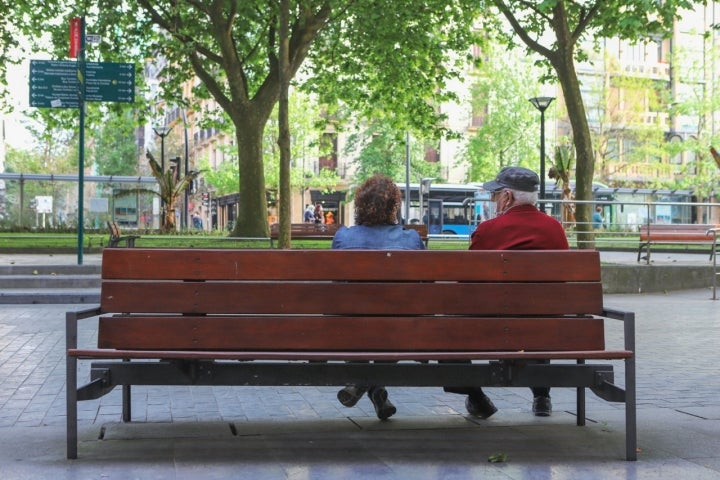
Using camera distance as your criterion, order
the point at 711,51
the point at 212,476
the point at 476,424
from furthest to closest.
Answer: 1. the point at 711,51
2. the point at 476,424
3. the point at 212,476

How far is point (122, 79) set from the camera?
66.1 feet

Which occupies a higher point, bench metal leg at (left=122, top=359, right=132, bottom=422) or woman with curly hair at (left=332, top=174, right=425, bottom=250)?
woman with curly hair at (left=332, top=174, right=425, bottom=250)

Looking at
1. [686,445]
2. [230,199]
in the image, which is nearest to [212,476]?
[686,445]

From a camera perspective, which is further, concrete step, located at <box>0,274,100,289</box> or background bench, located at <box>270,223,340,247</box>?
background bench, located at <box>270,223,340,247</box>

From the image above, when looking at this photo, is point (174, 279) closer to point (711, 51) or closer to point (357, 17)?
point (357, 17)

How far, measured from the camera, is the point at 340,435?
203 inches

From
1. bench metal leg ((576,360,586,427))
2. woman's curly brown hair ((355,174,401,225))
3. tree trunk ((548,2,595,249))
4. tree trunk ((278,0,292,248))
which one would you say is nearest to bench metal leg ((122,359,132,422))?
woman's curly brown hair ((355,174,401,225))

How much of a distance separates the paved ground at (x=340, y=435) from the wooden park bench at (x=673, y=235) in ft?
37.5

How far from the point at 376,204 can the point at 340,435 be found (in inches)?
52.6

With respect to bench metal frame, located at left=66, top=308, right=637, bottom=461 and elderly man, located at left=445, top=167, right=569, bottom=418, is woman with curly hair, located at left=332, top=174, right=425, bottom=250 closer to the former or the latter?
elderly man, located at left=445, top=167, right=569, bottom=418

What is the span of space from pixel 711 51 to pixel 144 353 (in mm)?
51522

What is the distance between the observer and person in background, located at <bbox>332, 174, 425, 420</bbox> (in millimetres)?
5371

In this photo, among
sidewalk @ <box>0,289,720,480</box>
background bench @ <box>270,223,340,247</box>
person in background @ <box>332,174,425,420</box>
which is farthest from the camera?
background bench @ <box>270,223,340,247</box>

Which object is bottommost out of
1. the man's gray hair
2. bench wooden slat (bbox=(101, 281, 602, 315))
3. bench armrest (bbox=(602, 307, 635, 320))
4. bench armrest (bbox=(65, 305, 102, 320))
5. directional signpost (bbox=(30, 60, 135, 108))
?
bench armrest (bbox=(65, 305, 102, 320))
